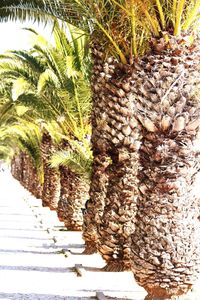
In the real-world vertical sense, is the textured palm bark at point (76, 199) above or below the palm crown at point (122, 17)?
below

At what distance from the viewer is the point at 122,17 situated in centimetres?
964

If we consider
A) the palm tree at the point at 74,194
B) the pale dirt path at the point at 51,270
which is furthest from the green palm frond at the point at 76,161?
the pale dirt path at the point at 51,270

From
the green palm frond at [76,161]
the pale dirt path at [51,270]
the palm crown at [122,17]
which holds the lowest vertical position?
the pale dirt path at [51,270]

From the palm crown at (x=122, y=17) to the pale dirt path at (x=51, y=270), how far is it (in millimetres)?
3915

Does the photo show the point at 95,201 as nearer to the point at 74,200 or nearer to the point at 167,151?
the point at 74,200

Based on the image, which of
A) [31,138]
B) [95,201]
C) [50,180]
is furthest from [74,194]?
[31,138]

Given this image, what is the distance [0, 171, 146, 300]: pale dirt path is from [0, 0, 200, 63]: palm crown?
392 cm

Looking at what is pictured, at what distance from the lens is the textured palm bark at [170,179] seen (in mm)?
8016

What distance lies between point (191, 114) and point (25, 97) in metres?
12.3

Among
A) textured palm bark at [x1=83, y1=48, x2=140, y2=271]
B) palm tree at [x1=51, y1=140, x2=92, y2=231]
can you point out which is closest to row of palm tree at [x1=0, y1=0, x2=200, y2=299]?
textured palm bark at [x1=83, y1=48, x2=140, y2=271]

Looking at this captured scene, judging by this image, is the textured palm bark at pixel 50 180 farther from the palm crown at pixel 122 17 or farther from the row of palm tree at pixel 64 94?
the palm crown at pixel 122 17

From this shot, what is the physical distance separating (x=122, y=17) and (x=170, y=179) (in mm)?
2955

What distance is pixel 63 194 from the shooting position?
19.0 metres

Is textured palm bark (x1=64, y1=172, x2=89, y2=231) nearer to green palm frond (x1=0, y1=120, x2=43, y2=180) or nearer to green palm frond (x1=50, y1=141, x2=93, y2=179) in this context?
green palm frond (x1=50, y1=141, x2=93, y2=179)
